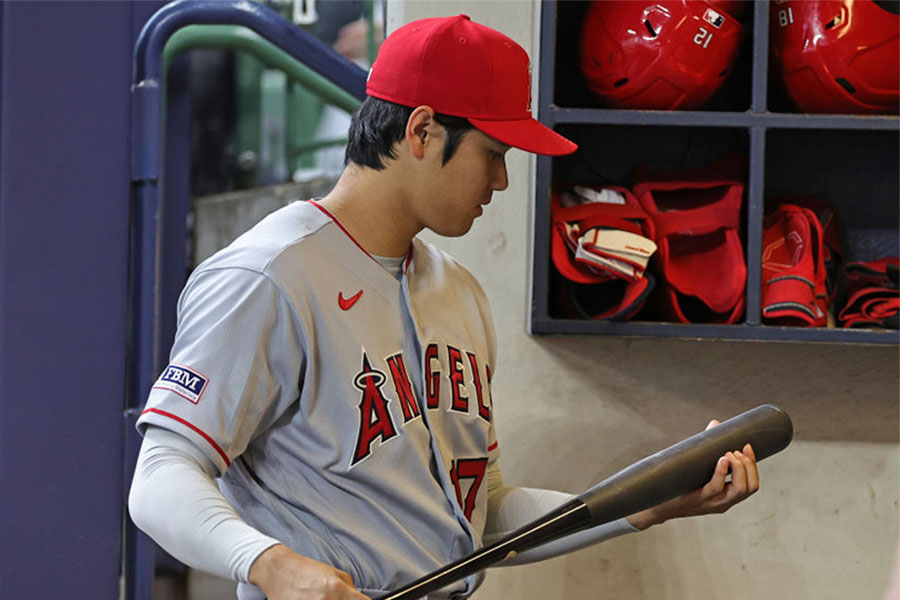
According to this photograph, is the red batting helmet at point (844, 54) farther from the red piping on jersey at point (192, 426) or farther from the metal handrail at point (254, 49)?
the red piping on jersey at point (192, 426)

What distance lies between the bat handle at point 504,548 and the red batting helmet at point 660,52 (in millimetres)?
809

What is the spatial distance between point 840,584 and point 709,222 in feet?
2.30

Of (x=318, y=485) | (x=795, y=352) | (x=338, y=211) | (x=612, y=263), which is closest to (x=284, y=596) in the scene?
(x=318, y=485)

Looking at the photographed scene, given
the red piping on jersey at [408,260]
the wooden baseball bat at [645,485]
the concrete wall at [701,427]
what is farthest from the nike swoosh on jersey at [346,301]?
the concrete wall at [701,427]

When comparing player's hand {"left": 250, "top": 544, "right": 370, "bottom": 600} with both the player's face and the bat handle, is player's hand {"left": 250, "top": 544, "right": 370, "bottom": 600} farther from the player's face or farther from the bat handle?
the player's face

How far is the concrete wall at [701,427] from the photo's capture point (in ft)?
6.17

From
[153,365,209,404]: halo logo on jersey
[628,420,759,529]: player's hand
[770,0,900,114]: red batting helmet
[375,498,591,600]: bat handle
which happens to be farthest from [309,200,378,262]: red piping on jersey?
[770,0,900,114]: red batting helmet

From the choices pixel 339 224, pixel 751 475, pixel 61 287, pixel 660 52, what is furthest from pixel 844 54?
pixel 61 287

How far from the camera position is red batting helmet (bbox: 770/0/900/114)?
174 centimetres

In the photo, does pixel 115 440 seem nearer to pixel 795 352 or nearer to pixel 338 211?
pixel 338 211

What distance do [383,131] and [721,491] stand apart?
0.64 meters

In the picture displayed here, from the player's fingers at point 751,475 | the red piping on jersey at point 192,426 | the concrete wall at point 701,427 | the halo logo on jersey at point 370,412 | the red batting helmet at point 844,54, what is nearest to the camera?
the red piping on jersey at point 192,426

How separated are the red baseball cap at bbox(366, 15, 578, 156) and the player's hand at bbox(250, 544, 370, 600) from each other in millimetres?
586

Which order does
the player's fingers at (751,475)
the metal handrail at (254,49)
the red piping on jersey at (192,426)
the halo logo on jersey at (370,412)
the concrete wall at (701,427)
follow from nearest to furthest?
the red piping on jersey at (192,426) < the halo logo on jersey at (370,412) < the player's fingers at (751,475) < the concrete wall at (701,427) < the metal handrail at (254,49)
